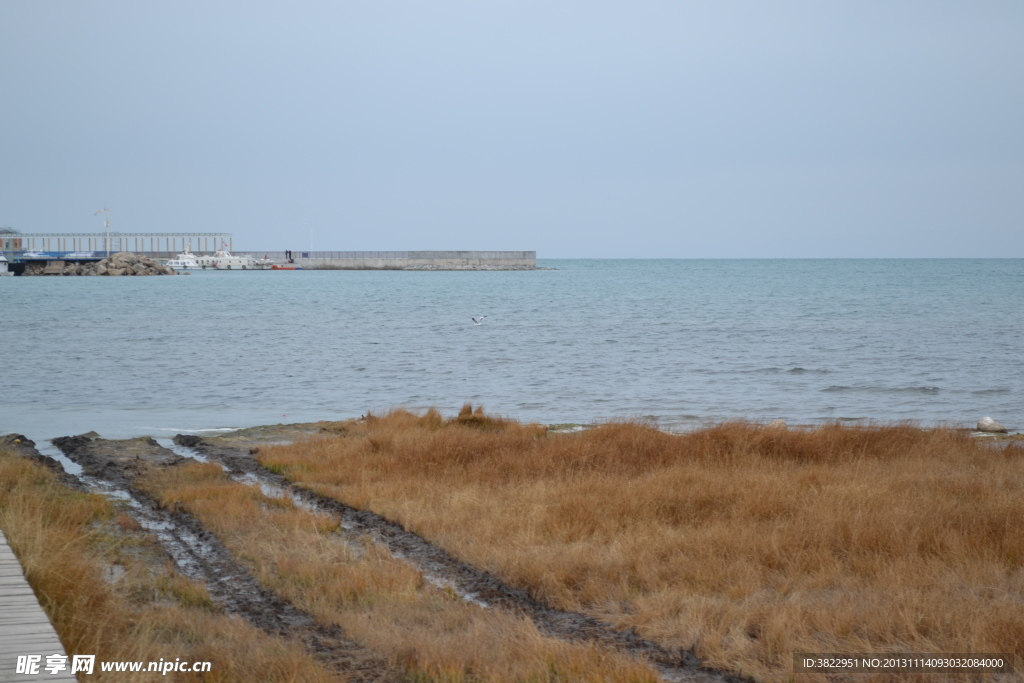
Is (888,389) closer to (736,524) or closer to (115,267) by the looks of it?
(736,524)

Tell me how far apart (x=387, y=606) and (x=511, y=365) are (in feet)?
87.0

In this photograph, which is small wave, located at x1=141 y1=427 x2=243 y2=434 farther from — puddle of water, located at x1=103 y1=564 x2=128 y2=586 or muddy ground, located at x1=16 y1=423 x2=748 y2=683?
puddle of water, located at x1=103 y1=564 x2=128 y2=586

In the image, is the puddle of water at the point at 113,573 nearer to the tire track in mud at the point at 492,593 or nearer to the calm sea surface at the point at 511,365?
the tire track in mud at the point at 492,593

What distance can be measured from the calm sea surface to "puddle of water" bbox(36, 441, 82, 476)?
1.75 m

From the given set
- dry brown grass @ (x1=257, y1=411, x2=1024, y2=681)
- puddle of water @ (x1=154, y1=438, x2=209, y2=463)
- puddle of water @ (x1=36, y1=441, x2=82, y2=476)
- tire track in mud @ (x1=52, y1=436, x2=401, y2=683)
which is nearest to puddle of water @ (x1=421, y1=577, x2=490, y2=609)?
dry brown grass @ (x1=257, y1=411, x2=1024, y2=681)

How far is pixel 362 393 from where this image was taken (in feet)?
86.3

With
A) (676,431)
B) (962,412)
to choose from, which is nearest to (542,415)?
(676,431)

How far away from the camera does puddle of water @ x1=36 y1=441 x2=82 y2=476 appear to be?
1381 cm

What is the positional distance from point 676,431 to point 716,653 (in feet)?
36.1

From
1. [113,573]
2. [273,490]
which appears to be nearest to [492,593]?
[113,573]

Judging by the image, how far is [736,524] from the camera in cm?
924

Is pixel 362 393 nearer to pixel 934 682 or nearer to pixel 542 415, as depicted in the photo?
pixel 542 415

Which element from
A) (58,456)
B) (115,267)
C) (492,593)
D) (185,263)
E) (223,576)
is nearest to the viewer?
(492,593)

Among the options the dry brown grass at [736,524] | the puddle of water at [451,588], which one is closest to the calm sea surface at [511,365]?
the dry brown grass at [736,524]
